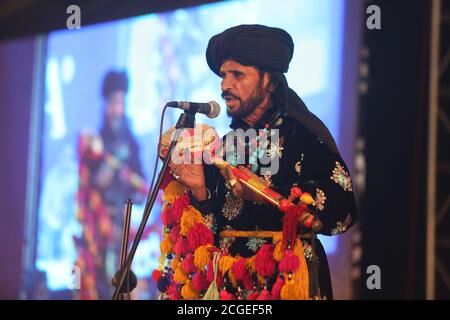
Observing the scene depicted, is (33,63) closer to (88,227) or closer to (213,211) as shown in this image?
(88,227)

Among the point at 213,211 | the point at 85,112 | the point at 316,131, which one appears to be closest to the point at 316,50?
the point at 316,131

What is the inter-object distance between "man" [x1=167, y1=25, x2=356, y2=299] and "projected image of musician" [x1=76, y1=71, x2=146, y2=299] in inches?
63.6

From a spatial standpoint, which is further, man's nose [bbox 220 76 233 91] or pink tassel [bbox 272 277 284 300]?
man's nose [bbox 220 76 233 91]

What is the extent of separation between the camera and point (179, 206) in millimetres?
3016

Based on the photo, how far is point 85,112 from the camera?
15.7 feet

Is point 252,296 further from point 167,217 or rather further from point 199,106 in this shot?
point 199,106

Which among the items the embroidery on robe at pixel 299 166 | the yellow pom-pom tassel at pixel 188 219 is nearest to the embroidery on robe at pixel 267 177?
the embroidery on robe at pixel 299 166

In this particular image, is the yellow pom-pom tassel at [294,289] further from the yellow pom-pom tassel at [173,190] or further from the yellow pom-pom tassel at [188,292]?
the yellow pom-pom tassel at [173,190]

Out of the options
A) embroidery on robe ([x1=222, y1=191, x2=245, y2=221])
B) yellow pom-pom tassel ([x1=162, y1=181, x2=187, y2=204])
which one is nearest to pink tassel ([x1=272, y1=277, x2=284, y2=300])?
embroidery on robe ([x1=222, y1=191, x2=245, y2=221])

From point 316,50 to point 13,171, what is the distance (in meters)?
2.62

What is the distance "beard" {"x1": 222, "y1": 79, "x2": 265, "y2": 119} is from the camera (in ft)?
9.96

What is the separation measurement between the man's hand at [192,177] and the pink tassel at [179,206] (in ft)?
0.14

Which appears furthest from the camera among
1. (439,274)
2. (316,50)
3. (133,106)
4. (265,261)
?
(133,106)

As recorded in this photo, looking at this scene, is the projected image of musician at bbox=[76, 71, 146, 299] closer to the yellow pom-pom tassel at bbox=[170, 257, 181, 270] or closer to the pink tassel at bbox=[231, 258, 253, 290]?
the yellow pom-pom tassel at bbox=[170, 257, 181, 270]
